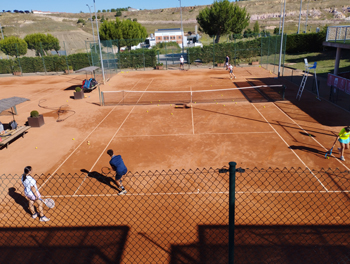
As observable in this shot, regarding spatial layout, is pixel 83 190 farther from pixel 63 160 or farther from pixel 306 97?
pixel 306 97

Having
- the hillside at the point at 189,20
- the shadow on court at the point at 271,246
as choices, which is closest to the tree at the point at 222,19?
the hillside at the point at 189,20

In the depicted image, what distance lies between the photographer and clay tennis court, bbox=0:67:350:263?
8484 millimetres

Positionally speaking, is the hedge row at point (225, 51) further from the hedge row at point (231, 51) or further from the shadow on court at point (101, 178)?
the shadow on court at point (101, 178)

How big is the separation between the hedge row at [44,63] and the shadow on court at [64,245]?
110 ft

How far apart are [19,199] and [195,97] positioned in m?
14.8

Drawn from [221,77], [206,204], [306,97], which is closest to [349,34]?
[306,97]

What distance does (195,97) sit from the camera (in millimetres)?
21281

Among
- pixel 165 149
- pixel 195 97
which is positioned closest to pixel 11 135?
pixel 165 149

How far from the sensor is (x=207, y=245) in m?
6.54

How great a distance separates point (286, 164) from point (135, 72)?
28389 millimetres

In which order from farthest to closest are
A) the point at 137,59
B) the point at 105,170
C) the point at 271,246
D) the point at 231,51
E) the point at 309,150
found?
the point at 137,59, the point at 231,51, the point at 309,150, the point at 105,170, the point at 271,246

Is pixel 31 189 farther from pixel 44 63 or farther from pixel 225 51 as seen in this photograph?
pixel 44 63

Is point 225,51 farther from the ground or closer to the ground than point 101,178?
farther from the ground

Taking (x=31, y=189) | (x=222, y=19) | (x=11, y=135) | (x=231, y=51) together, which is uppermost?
(x=222, y=19)
